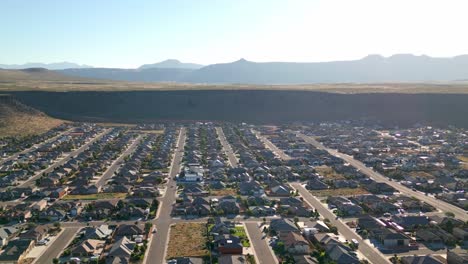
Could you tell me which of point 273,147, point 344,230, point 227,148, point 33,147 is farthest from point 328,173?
point 33,147

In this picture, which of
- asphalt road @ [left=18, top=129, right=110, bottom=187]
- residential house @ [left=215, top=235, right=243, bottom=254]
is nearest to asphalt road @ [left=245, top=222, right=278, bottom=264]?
residential house @ [left=215, top=235, right=243, bottom=254]

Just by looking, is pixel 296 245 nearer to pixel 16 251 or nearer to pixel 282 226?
pixel 282 226

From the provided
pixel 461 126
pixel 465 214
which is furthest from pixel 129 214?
pixel 461 126

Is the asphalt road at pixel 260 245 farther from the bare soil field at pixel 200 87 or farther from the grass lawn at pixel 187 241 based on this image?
the bare soil field at pixel 200 87

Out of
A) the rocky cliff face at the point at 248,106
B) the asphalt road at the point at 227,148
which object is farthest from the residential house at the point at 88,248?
the rocky cliff face at the point at 248,106

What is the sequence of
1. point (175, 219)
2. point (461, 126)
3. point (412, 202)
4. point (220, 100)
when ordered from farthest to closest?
1. point (220, 100)
2. point (461, 126)
3. point (412, 202)
4. point (175, 219)

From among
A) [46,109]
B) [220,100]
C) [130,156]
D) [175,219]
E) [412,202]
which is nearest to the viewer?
[175,219]

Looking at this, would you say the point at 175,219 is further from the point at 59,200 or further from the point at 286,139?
A: the point at 286,139
